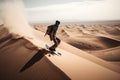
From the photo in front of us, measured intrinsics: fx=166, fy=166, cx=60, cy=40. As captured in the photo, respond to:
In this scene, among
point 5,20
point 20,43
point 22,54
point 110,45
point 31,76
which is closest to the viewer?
point 31,76

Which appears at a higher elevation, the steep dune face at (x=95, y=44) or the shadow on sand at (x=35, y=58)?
the shadow on sand at (x=35, y=58)

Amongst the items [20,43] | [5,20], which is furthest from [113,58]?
[5,20]

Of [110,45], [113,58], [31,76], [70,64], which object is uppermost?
[31,76]

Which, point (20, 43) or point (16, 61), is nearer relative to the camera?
point (16, 61)

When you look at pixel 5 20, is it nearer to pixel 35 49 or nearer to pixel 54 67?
pixel 35 49

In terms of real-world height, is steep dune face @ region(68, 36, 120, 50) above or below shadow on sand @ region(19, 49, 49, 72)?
below

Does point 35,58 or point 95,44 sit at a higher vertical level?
point 35,58

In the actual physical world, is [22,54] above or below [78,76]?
above

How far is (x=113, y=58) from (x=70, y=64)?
7243mm

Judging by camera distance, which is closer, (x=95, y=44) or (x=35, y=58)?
(x=35, y=58)

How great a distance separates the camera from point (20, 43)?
823cm

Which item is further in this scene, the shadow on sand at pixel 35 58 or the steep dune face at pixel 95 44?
the steep dune face at pixel 95 44

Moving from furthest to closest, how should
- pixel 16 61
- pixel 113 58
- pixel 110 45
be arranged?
pixel 110 45
pixel 113 58
pixel 16 61

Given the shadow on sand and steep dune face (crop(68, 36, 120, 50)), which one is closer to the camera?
the shadow on sand
